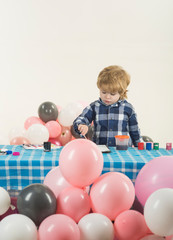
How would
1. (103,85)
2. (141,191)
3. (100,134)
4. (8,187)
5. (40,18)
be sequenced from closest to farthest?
(141,191), (8,187), (103,85), (100,134), (40,18)

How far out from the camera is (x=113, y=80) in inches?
89.1

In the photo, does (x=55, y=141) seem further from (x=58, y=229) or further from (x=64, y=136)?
(x=58, y=229)

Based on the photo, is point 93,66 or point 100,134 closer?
point 100,134

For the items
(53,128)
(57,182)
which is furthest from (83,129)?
(53,128)

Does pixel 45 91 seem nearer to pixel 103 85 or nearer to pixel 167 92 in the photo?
pixel 167 92

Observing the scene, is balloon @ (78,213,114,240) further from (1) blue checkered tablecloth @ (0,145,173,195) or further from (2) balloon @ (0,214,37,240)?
(1) blue checkered tablecloth @ (0,145,173,195)

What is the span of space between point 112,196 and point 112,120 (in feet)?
3.86

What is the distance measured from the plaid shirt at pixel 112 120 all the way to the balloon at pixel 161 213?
1237mm

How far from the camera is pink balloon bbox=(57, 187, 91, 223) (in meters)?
1.35

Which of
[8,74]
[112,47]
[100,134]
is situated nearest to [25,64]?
[8,74]

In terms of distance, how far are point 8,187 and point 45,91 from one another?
325 cm

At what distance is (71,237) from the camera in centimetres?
118

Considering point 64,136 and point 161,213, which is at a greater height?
point 161,213

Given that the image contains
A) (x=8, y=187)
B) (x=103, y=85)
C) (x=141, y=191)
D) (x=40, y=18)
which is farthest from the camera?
(x=40, y=18)
